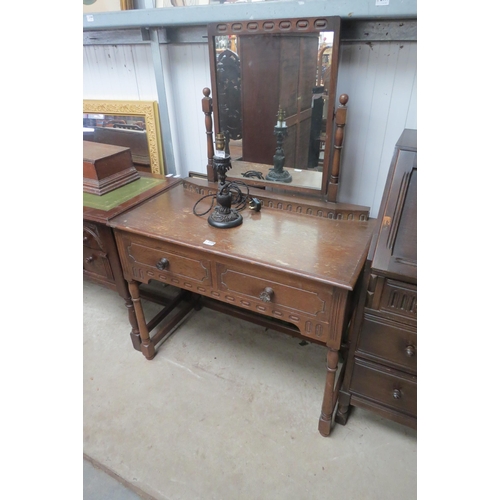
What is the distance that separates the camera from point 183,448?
4.55 ft

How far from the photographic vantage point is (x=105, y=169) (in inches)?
66.6

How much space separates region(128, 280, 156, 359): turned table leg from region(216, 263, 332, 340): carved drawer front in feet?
1.79

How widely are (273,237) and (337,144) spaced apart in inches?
18.1

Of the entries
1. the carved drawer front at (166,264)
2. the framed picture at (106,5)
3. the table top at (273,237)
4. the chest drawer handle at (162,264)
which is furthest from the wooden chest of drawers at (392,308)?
the framed picture at (106,5)

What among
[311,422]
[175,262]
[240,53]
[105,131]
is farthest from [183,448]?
[105,131]

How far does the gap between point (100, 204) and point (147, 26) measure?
0.86 metres

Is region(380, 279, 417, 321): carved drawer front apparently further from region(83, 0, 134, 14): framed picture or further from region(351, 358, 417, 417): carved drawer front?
region(83, 0, 134, 14): framed picture

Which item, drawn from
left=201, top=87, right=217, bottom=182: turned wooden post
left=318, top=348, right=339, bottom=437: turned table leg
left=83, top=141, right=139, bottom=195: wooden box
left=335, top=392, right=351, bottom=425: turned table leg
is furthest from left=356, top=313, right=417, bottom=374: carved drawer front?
left=83, top=141, right=139, bottom=195: wooden box

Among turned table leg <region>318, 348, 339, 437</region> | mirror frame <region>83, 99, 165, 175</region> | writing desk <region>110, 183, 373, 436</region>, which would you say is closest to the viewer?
writing desk <region>110, 183, 373, 436</region>

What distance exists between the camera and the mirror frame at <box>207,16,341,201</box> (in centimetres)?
122

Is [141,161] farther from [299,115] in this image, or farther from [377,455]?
[377,455]

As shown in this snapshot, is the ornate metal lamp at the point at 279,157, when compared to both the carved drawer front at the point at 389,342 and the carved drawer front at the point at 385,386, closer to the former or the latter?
the carved drawer front at the point at 389,342

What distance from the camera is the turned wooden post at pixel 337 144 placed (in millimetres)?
1271

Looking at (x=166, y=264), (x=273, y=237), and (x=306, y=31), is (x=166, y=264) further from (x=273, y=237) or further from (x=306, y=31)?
(x=306, y=31)
